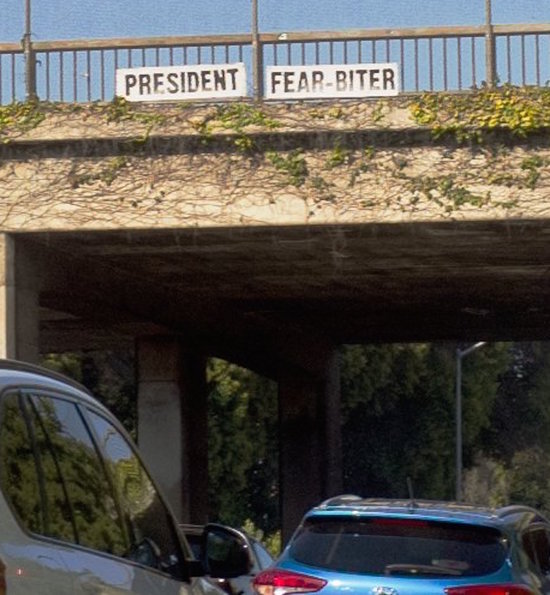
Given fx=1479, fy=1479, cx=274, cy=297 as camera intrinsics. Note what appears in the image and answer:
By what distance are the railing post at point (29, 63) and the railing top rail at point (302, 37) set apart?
38cm

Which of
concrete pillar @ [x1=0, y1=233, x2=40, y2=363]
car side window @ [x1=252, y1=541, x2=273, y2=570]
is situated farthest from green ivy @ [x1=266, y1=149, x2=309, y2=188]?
car side window @ [x1=252, y1=541, x2=273, y2=570]

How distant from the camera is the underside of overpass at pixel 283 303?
1777 centimetres

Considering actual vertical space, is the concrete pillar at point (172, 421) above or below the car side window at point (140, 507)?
below

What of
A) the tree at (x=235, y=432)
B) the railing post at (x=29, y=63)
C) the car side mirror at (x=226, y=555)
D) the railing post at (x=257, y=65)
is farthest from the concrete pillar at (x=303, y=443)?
the car side mirror at (x=226, y=555)

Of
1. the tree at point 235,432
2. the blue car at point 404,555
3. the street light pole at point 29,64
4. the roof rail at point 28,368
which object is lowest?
the tree at point 235,432

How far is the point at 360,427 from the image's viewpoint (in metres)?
55.0

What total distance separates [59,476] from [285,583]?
158 inches

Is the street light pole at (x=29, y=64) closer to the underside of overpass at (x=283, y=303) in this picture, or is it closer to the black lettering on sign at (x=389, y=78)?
the underside of overpass at (x=283, y=303)

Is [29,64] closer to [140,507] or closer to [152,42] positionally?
[152,42]

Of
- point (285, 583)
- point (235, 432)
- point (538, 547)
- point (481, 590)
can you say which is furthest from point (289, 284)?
point (235, 432)

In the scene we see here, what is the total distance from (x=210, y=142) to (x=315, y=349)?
15.8 metres

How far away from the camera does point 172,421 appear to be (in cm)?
2497

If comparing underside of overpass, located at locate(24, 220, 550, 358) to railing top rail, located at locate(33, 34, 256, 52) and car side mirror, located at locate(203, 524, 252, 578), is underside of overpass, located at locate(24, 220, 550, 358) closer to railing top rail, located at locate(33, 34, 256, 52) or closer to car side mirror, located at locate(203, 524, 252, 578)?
railing top rail, located at locate(33, 34, 256, 52)

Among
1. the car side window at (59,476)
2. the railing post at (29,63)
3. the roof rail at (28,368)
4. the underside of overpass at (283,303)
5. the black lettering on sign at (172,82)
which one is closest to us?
the car side window at (59,476)
